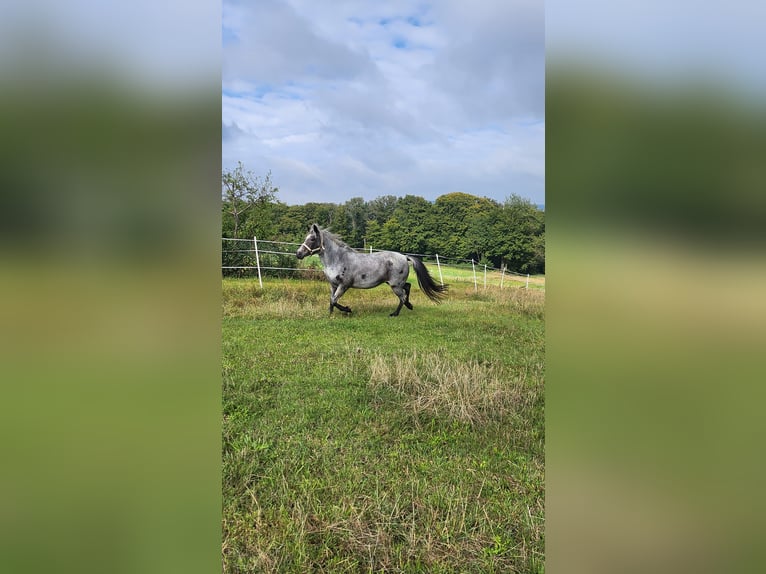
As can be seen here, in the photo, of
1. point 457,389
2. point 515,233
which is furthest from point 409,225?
point 457,389

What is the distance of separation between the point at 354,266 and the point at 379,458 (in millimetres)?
7182

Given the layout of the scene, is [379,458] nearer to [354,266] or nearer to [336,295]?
[336,295]

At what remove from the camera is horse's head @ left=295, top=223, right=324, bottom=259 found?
9.68 m
